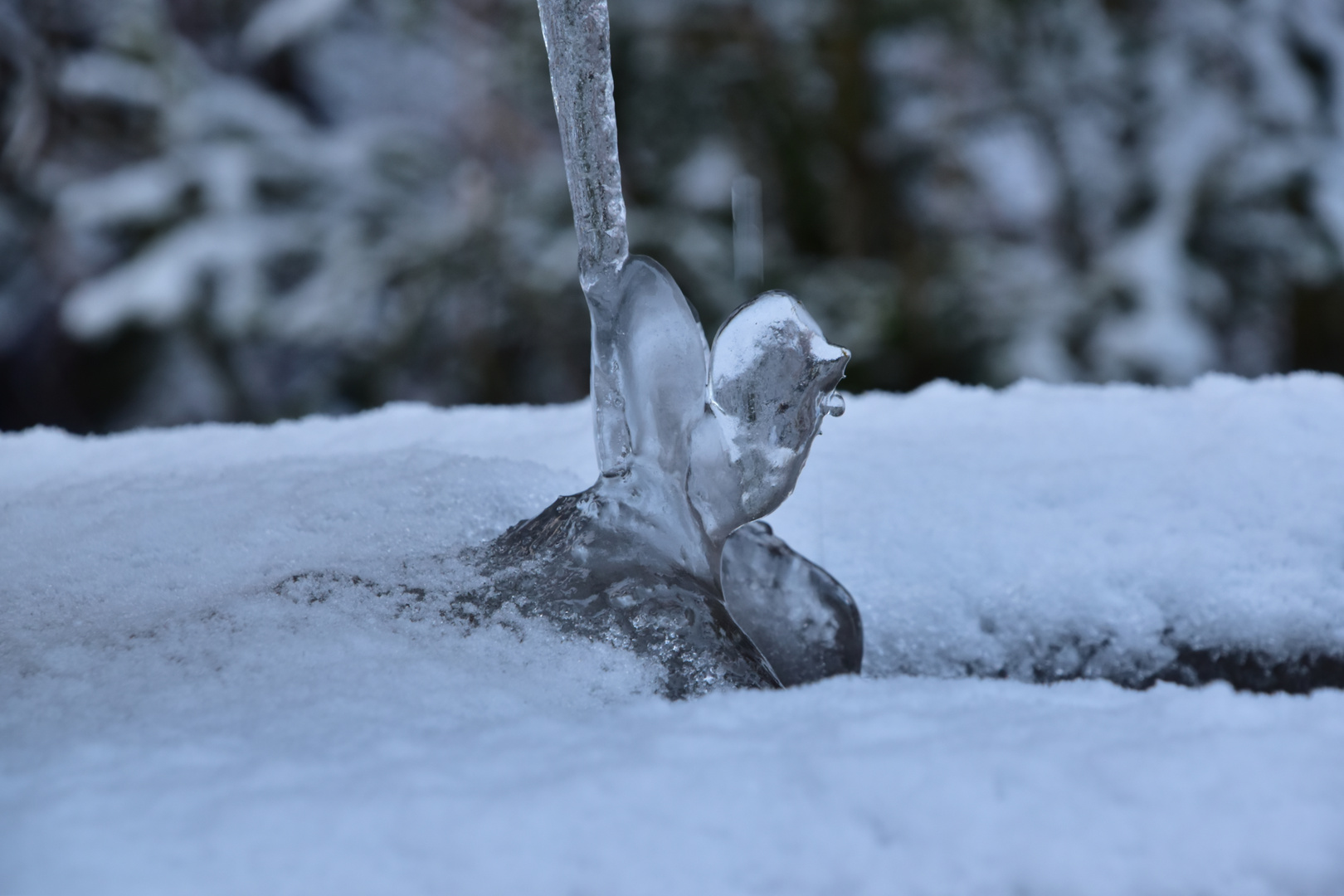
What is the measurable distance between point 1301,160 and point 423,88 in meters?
2.91

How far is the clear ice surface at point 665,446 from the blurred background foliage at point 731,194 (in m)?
2.11

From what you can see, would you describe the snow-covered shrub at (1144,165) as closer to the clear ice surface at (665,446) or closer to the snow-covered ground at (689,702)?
the snow-covered ground at (689,702)

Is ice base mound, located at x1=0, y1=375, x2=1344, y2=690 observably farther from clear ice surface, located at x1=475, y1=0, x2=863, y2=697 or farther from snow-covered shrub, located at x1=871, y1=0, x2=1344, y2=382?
snow-covered shrub, located at x1=871, y1=0, x2=1344, y2=382

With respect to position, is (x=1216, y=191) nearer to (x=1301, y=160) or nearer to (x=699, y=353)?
(x=1301, y=160)

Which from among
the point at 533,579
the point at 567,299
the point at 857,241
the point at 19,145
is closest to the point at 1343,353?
the point at 857,241

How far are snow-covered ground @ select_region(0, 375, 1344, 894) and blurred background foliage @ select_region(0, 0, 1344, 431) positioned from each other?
1843mm

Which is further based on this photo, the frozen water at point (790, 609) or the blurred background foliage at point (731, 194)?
the blurred background foliage at point (731, 194)

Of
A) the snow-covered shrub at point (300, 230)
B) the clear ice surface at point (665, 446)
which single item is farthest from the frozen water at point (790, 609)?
the snow-covered shrub at point (300, 230)

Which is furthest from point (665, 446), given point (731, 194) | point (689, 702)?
point (731, 194)

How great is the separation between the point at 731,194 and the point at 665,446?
2.55 meters

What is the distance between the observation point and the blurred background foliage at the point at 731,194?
9.34ft

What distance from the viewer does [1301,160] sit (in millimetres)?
2797

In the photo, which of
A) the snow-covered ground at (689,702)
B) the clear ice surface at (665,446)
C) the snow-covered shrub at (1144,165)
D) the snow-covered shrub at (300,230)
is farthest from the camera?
the snow-covered shrub at (300,230)

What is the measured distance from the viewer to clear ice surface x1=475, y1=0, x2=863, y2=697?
73 centimetres
